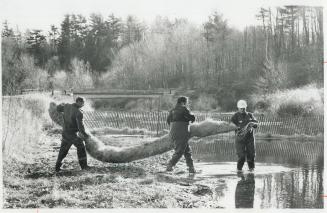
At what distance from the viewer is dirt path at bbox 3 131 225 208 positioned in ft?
23.5

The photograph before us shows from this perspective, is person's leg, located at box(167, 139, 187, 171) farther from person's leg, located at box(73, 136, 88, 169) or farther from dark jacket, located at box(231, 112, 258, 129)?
person's leg, located at box(73, 136, 88, 169)

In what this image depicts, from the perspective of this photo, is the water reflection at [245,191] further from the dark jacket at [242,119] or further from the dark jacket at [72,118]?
the dark jacket at [72,118]

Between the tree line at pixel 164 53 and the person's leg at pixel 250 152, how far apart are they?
255 cm

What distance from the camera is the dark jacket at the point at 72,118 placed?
8602 millimetres

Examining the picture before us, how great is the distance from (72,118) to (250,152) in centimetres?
399

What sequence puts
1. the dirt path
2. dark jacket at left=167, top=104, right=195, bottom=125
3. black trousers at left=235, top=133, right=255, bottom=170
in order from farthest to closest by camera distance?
black trousers at left=235, top=133, right=255, bottom=170 < dark jacket at left=167, top=104, right=195, bottom=125 < the dirt path

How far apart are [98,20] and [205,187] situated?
208 inches

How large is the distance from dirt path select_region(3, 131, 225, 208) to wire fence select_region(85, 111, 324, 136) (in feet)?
10.3

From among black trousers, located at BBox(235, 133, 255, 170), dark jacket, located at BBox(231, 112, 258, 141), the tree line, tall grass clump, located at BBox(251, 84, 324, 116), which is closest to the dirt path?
black trousers, located at BBox(235, 133, 255, 170)

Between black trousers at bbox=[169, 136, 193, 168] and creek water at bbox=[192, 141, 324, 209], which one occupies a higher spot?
black trousers at bbox=[169, 136, 193, 168]

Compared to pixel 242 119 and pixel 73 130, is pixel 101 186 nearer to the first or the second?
pixel 73 130

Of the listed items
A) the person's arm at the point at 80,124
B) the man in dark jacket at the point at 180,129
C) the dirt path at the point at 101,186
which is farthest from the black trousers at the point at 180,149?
the person's arm at the point at 80,124

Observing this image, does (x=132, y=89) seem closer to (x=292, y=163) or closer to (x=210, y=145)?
(x=210, y=145)

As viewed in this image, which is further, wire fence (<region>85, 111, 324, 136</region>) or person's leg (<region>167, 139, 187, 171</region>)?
wire fence (<region>85, 111, 324, 136</region>)
